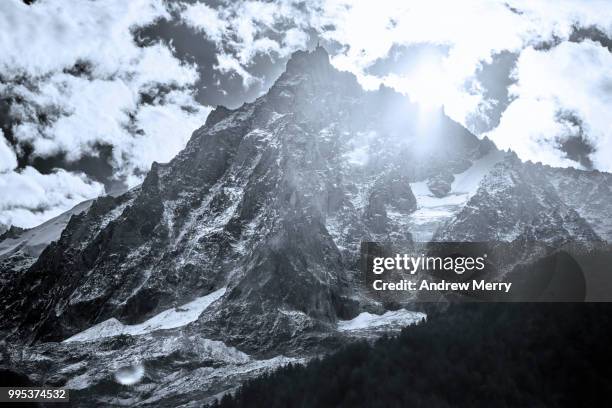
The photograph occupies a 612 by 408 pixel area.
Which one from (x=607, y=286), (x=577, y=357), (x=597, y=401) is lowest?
(x=597, y=401)

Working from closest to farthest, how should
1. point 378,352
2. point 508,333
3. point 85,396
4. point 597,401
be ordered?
point 597,401, point 508,333, point 378,352, point 85,396

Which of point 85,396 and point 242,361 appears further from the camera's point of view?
point 242,361

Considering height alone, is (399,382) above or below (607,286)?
below

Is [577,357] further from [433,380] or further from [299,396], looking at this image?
[299,396]

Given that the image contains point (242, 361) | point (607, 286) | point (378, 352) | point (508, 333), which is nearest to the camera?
point (508, 333)

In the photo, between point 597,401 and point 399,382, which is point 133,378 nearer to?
point 399,382

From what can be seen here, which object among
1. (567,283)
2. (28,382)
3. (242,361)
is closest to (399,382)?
(567,283)

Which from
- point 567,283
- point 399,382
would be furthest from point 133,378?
point 567,283
